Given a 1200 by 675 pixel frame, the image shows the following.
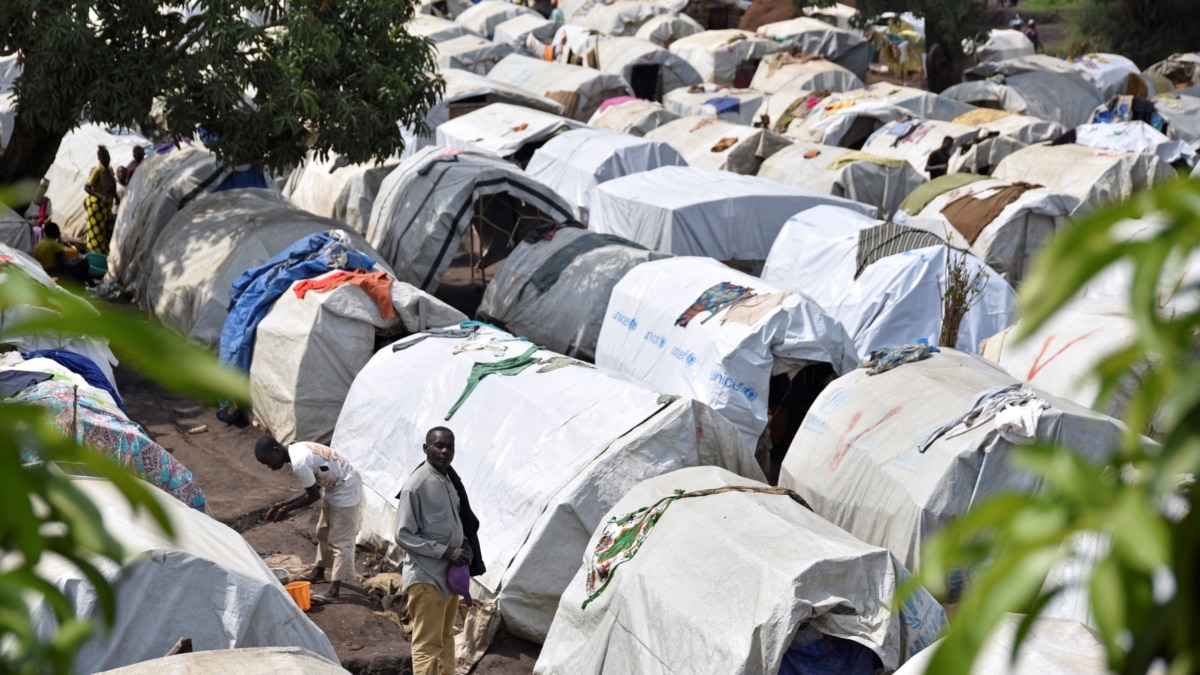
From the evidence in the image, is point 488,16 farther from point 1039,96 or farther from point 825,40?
point 1039,96

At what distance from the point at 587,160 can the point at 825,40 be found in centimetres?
1515

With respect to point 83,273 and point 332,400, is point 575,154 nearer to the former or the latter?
point 83,273

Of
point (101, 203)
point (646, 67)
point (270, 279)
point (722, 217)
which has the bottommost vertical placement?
point (646, 67)

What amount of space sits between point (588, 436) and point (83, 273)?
8.91 meters

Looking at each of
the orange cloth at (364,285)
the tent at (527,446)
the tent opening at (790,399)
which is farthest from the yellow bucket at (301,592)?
the tent opening at (790,399)

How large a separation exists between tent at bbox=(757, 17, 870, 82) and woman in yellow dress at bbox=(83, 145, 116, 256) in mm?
18400

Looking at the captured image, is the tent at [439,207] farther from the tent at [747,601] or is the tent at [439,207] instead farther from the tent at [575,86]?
the tent at [575,86]

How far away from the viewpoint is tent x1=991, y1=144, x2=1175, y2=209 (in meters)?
15.6

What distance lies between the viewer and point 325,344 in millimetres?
10367

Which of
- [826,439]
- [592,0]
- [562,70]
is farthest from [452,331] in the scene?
[592,0]

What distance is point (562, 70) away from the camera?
25.5 m

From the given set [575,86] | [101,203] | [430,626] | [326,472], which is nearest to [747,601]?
[430,626]

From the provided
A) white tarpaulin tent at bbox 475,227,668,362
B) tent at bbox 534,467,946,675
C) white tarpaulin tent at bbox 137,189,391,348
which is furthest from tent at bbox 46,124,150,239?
tent at bbox 534,467,946,675

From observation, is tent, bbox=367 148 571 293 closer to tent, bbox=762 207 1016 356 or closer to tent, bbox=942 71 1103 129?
tent, bbox=762 207 1016 356
